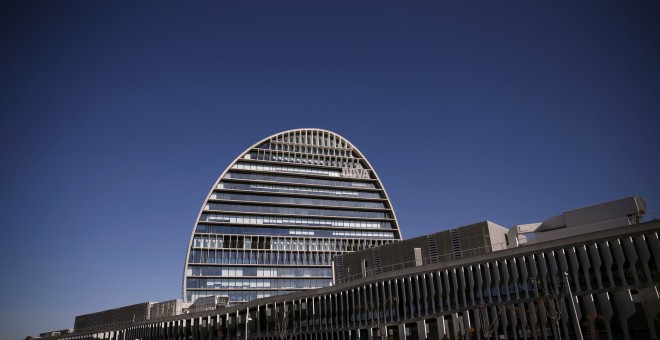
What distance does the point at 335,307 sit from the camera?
229 feet

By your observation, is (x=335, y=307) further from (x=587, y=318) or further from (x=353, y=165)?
(x=353, y=165)

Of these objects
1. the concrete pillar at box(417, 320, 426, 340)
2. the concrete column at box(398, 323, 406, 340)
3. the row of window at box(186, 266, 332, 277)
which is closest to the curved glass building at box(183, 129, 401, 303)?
the row of window at box(186, 266, 332, 277)

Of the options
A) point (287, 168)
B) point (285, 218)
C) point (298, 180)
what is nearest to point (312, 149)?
point (287, 168)

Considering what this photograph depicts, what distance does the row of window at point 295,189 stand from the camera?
411 feet

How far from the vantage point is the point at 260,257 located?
122562 mm

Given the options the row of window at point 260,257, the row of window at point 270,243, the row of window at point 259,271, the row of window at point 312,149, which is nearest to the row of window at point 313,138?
the row of window at point 312,149

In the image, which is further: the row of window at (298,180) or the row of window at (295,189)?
the row of window at (298,180)

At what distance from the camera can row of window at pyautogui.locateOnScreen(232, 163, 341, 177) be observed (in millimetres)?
127050

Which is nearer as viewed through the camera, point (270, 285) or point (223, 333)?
point (223, 333)

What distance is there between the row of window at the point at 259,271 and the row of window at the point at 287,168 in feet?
84.4

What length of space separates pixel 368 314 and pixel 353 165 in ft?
260

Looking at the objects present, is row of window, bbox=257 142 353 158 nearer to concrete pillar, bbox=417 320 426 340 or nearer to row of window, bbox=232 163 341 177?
row of window, bbox=232 163 341 177

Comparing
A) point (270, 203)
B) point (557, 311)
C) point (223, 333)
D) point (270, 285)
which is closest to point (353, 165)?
point (270, 203)

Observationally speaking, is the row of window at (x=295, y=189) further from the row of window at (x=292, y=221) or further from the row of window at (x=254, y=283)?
the row of window at (x=254, y=283)
